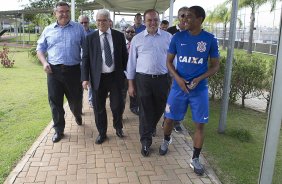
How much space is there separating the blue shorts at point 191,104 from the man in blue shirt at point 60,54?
170 cm

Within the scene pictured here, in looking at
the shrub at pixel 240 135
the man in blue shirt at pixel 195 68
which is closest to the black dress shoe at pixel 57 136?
the man in blue shirt at pixel 195 68

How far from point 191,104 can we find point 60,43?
7.14 ft

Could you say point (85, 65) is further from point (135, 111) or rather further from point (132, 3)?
point (132, 3)

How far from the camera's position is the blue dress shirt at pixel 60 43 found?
4805mm

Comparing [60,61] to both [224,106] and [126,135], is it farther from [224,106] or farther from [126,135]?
[224,106]

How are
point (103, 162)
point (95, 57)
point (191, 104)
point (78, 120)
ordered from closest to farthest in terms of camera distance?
point (191, 104)
point (103, 162)
point (95, 57)
point (78, 120)

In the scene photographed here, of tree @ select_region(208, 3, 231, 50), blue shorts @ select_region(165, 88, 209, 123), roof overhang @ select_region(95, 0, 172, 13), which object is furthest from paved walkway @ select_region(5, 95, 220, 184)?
tree @ select_region(208, 3, 231, 50)

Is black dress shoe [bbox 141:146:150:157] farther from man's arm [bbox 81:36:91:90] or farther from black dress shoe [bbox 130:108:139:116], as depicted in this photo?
black dress shoe [bbox 130:108:139:116]

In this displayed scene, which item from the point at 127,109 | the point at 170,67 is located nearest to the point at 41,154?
the point at 170,67

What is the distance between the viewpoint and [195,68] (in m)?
3.87

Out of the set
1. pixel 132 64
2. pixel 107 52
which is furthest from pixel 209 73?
pixel 107 52

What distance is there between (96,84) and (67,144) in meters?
1.05

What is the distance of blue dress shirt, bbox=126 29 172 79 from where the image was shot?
4.33 m

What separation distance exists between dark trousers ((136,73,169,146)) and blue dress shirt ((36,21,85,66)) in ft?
3.69
